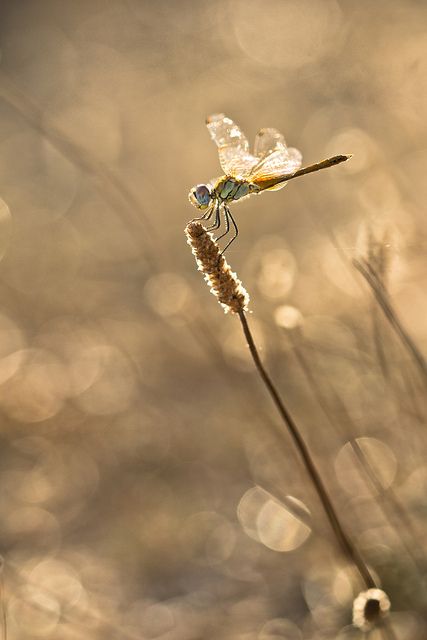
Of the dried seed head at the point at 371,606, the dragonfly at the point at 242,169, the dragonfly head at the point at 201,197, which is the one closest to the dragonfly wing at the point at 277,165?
the dragonfly at the point at 242,169

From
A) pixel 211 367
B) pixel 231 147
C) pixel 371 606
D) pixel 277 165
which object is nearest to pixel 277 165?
pixel 277 165

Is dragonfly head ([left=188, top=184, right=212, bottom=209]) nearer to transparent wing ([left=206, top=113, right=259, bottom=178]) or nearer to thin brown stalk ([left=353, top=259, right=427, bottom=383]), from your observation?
transparent wing ([left=206, top=113, right=259, bottom=178])

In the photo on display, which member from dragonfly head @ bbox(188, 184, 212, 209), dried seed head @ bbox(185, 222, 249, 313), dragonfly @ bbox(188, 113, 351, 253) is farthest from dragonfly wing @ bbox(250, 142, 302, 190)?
dried seed head @ bbox(185, 222, 249, 313)

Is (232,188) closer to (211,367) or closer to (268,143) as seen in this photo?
(268,143)

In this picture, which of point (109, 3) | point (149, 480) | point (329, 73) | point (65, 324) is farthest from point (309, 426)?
point (109, 3)

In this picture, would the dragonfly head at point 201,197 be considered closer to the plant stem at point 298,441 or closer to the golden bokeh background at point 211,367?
the golden bokeh background at point 211,367

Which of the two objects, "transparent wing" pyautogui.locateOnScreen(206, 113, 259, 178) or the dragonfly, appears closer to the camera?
the dragonfly
